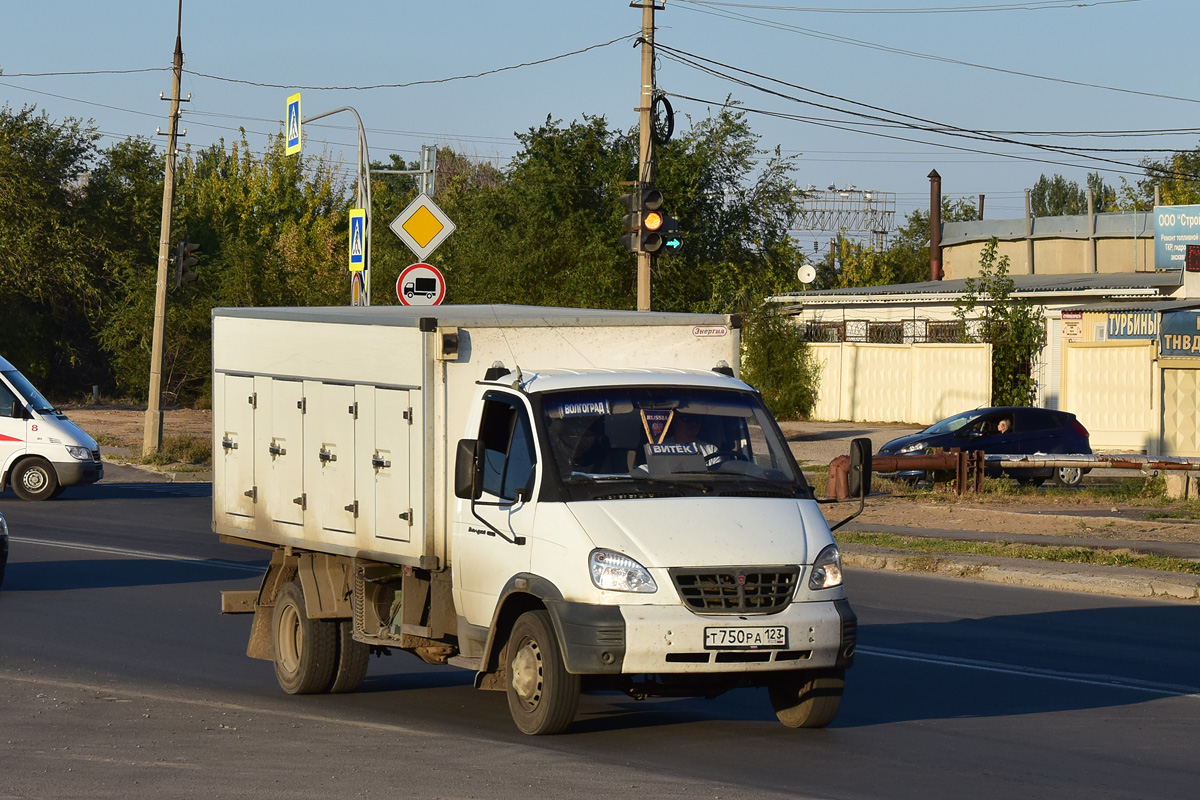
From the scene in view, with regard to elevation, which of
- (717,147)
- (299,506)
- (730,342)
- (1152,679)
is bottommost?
(1152,679)

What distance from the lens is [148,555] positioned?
17109mm

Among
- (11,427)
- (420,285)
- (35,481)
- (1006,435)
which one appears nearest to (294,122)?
(11,427)

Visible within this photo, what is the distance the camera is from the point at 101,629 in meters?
12.1

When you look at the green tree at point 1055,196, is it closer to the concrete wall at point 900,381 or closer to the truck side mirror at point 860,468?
the concrete wall at point 900,381

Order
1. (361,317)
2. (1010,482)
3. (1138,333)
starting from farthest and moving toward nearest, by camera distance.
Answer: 1. (1138,333)
2. (1010,482)
3. (361,317)

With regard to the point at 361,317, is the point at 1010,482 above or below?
below

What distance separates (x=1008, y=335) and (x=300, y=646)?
32.8 metres

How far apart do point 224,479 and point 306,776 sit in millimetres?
3773

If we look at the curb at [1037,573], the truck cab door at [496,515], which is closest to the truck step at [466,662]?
the truck cab door at [496,515]

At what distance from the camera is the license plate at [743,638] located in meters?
7.46

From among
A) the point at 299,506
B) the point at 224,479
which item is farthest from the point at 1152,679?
the point at 224,479

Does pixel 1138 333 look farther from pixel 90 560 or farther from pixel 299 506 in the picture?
pixel 299 506

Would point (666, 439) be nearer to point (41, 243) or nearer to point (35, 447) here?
point (35, 447)

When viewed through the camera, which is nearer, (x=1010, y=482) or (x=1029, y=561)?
(x=1029, y=561)
